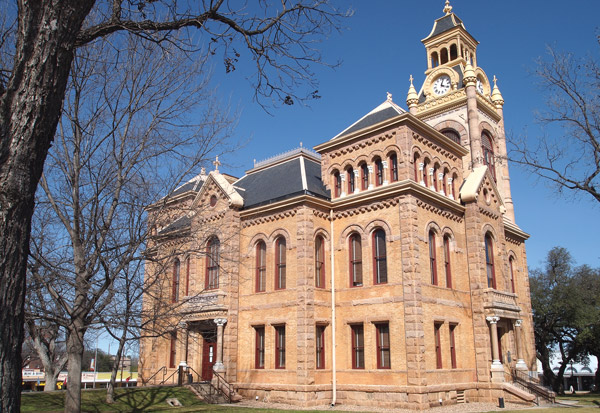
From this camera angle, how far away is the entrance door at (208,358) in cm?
2780

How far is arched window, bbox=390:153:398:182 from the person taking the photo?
25244 millimetres

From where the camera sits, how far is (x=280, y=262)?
26547mm

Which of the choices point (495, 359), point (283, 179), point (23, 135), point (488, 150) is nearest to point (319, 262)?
point (283, 179)

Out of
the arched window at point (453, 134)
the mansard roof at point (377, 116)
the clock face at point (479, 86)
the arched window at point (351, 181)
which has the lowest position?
the arched window at point (351, 181)

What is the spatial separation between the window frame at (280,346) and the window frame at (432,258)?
7.54 metres

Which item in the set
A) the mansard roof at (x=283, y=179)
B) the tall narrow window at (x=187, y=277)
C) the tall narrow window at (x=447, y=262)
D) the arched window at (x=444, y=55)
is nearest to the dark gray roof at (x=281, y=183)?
the mansard roof at (x=283, y=179)

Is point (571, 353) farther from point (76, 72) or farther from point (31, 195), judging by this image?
point (31, 195)

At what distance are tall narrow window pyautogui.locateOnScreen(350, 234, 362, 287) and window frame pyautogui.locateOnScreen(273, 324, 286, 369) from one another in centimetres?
411

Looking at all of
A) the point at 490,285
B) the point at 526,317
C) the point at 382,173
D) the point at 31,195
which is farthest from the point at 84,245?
the point at 526,317

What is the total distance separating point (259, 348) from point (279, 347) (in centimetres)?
140

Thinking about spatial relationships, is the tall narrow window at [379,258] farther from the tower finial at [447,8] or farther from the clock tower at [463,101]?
the tower finial at [447,8]

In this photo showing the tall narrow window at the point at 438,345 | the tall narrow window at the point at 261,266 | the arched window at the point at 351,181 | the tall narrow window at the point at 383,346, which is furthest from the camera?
the tall narrow window at the point at 261,266

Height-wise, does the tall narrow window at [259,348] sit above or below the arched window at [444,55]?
below

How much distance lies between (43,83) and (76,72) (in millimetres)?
9248
